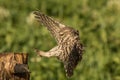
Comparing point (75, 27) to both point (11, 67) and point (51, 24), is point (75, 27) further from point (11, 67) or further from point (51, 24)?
point (11, 67)

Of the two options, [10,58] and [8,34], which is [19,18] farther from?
[10,58]

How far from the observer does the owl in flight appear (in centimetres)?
479

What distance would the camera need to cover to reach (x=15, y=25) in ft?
30.0

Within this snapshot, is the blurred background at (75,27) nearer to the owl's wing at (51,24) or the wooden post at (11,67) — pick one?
the owl's wing at (51,24)

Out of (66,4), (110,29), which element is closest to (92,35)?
(110,29)

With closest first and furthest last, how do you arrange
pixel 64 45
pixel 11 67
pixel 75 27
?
pixel 11 67
pixel 64 45
pixel 75 27

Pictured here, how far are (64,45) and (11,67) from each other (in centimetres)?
54

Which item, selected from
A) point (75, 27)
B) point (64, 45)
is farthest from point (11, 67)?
point (75, 27)

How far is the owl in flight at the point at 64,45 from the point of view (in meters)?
4.79

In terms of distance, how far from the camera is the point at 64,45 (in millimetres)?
4797

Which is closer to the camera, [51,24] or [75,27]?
[51,24]

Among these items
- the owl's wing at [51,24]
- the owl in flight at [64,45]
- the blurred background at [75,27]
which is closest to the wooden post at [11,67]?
the owl in flight at [64,45]

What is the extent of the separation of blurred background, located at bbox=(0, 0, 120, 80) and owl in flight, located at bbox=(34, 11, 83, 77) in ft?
5.44

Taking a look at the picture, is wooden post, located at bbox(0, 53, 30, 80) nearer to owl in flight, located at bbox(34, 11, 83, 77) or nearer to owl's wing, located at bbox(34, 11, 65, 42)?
owl in flight, located at bbox(34, 11, 83, 77)
